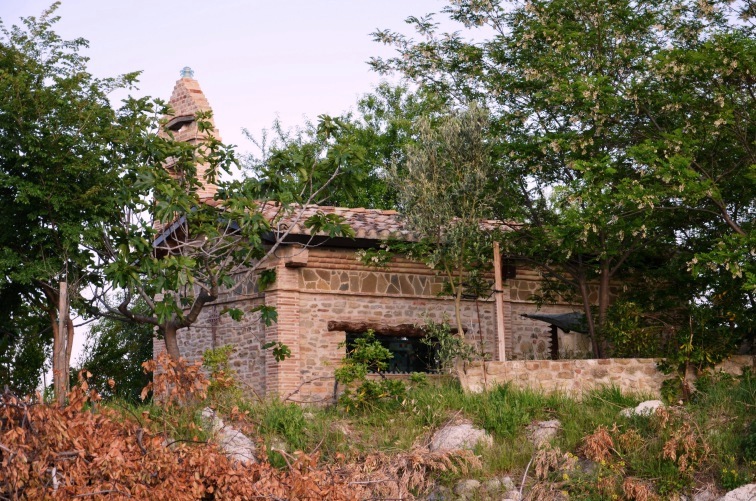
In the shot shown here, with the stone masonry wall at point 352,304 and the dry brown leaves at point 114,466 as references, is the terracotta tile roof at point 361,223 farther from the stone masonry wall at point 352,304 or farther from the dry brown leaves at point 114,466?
the dry brown leaves at point 114,466

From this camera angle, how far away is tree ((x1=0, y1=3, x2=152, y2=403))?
666 inches

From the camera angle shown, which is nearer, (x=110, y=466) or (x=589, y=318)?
(x=110, y=466)

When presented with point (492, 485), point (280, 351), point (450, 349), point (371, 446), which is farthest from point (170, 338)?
point (492, 485)

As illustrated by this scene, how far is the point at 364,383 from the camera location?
1602 centimetres

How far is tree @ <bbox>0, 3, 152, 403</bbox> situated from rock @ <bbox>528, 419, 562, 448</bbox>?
7698 millimetres

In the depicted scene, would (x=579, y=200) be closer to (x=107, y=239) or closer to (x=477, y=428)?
(x=477, y=428)

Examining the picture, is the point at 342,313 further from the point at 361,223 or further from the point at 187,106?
the point at 187,106

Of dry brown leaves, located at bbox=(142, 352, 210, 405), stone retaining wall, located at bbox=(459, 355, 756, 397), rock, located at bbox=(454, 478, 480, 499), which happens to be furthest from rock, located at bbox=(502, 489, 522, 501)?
dry brown leaves, located at bbox=(142, 352, 210, 405)

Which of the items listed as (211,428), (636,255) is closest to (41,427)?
(211,428)

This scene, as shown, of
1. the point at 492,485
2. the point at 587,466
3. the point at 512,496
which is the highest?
the point at 587,466

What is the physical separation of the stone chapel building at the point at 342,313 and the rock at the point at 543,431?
9.39ft

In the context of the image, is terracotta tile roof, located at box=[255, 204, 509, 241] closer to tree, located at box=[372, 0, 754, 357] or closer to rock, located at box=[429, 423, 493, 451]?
tree, located at box=[372, 0, 754, 357]

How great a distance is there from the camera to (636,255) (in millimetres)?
19469

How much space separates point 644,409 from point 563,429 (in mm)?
1208
